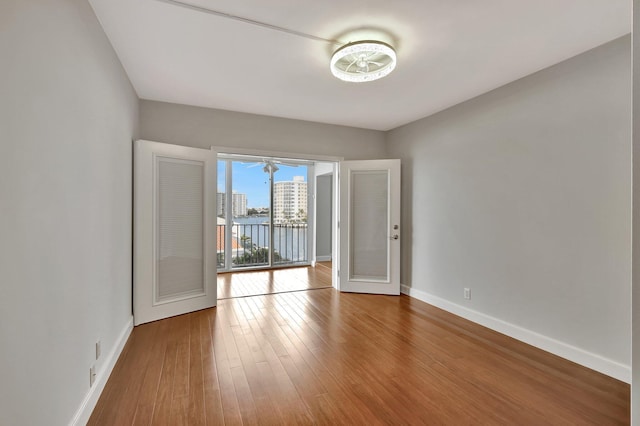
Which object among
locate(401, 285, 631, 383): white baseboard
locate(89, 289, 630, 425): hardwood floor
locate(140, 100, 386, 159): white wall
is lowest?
locate(89, 289, 630, 425): hardwood floor

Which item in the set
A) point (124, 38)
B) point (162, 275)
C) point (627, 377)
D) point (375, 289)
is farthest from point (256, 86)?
point (627, 377)

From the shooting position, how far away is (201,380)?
2158 mm

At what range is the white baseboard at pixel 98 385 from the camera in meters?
1.65

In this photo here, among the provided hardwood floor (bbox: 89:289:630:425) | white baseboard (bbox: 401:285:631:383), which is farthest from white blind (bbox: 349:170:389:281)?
hardwood floor (bbox: 89:289:630:425)

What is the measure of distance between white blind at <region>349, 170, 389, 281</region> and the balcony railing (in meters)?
2.63

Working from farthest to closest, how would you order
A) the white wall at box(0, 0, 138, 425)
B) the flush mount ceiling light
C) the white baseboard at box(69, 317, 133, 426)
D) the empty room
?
the flush mount ceiling light, the white baseboard at box(69, 317, 133, 426), the empty room, the white wall at box(0, 0, 138, 425)

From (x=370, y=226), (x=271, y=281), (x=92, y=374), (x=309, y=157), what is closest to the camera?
(x=92, y=374)

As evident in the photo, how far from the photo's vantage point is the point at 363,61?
95.0 inches

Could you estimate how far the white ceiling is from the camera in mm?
1884

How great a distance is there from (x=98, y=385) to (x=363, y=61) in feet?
10.1

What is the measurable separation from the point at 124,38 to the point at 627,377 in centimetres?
457

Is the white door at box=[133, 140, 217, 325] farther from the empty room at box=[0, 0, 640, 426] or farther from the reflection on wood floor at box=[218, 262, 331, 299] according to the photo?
the reflection on wood floor at box=[218, 262, 331, 299]

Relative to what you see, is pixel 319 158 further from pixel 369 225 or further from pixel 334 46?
pixel 334 46

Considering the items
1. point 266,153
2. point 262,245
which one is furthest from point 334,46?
point 262,245
